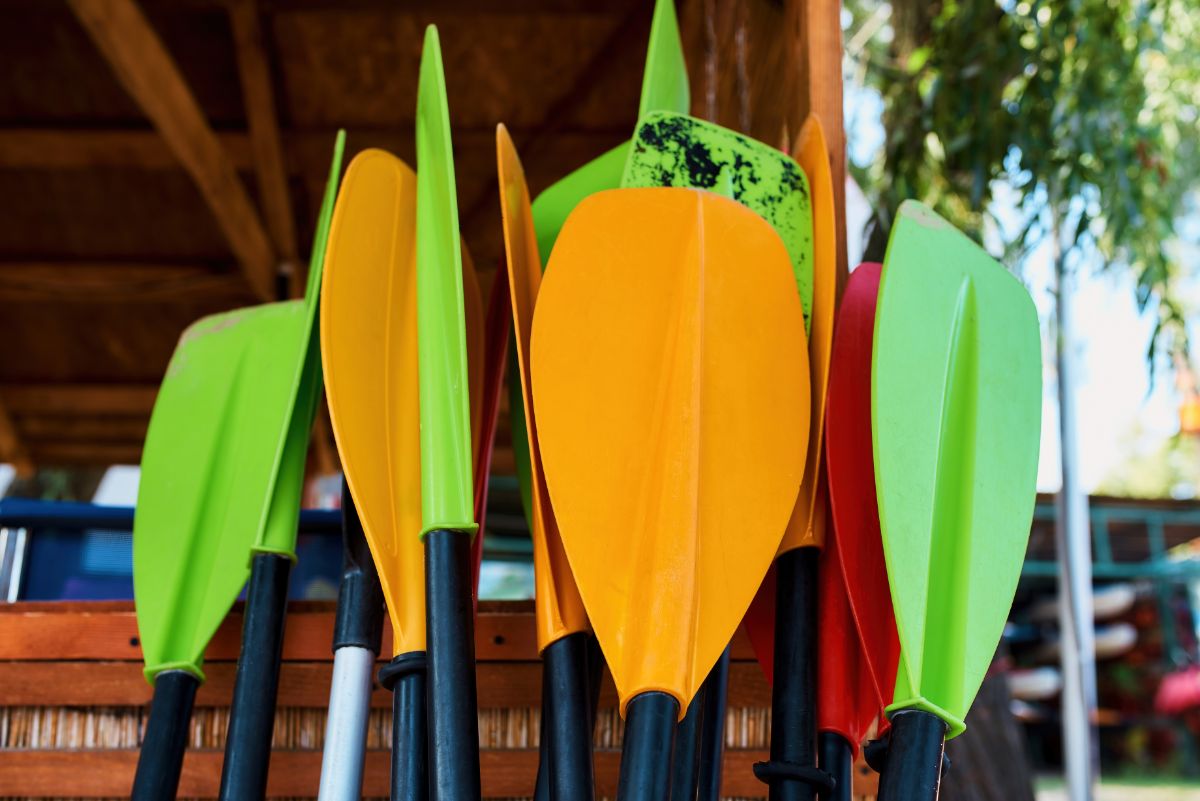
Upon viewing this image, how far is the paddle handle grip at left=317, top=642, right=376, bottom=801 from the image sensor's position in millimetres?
967

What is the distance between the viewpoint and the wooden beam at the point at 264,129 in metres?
2.80

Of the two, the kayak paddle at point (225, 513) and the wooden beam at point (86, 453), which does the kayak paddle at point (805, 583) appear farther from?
the wooden beam at point (86, 453)

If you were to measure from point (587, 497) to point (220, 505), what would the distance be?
52 cm

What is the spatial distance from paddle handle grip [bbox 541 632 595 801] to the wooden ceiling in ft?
3.81

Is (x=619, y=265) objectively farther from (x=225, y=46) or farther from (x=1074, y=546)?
(x=1074, y=546)

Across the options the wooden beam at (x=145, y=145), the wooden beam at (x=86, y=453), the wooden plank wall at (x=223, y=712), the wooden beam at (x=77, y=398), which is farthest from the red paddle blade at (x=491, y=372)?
the wooden beam at (x=86, y=453)

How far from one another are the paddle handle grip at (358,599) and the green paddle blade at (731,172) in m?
0.49

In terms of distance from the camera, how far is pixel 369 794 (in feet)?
3.88

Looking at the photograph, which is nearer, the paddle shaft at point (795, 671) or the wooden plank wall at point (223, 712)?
the paddle shaft at point (795, 671)

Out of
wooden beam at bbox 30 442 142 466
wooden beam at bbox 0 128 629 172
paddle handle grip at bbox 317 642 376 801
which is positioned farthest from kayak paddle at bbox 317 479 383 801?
wooden beam at bbox 30 442 142 466

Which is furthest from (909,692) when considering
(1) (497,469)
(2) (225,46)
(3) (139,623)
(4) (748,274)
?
(1) (497,469)

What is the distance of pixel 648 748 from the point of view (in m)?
0.83

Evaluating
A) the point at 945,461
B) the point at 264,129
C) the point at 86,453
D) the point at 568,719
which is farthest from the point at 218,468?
the point at 86,453

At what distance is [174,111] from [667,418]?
2.24 metres
